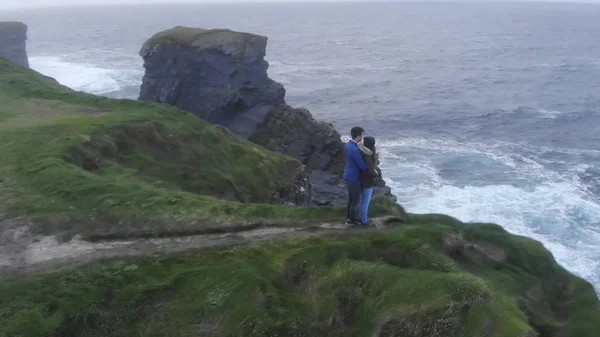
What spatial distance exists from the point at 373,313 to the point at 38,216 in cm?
1035

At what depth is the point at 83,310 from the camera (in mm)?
11570

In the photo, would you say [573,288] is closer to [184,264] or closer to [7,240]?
[184,264]

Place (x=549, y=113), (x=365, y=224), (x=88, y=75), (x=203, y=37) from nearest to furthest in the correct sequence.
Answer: (x=365, y=224), (x=203, y=37), (x=549, y=113), (x=88, y=75)

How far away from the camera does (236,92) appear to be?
45.8m

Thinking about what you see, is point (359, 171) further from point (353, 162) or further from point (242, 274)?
point (242, 274)

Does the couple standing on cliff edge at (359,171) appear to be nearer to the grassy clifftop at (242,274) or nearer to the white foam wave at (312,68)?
the grassy clifftop at (242,274)

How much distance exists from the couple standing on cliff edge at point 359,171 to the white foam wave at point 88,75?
66.7 meters

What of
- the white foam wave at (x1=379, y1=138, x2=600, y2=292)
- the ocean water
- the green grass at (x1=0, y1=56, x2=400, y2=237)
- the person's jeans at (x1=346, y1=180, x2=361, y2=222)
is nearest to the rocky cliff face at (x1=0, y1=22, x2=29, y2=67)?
the ocean water

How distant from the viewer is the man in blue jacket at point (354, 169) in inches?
601

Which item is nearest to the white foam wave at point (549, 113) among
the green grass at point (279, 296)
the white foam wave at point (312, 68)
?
the white foam wave at point (312, 68)

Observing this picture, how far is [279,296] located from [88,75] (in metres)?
86.3

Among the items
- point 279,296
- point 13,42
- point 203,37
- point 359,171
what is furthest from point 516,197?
point 13,42

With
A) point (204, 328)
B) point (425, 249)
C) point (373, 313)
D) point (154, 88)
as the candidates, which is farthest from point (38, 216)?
point (154, 88)

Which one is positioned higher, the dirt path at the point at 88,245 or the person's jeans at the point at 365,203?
the person's jeans at the point at 365,203
